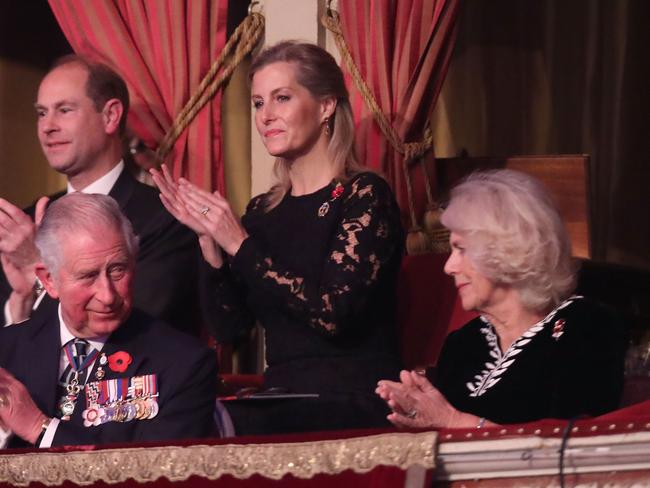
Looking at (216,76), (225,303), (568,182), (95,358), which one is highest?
(216,76)

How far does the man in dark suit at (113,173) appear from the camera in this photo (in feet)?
12.0

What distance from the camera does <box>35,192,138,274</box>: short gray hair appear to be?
272 centimetres

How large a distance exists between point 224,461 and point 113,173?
1580 millimetres

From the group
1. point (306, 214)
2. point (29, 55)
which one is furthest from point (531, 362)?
point (29, 55)

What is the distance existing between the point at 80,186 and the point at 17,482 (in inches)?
58.0

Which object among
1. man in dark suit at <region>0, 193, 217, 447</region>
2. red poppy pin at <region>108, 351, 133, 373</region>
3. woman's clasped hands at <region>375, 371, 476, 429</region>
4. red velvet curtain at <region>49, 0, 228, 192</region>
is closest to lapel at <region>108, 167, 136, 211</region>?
red velvet curtain at <region>49, 0, 228, 192</region>

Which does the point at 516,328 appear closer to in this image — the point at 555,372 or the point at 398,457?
the point at 555,372

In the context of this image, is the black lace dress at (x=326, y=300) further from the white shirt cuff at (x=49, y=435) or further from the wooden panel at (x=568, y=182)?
the wooden panel at (x=568, y=182)

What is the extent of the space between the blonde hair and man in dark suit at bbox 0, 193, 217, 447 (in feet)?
2.75

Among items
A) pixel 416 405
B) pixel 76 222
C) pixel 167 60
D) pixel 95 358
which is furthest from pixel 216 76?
pixel 416 405

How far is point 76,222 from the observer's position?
2721 mm

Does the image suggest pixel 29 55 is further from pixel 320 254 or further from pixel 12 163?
pixel 320 254

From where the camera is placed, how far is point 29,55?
4.98 metres

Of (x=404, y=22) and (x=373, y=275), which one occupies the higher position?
(x=404, y=22)
